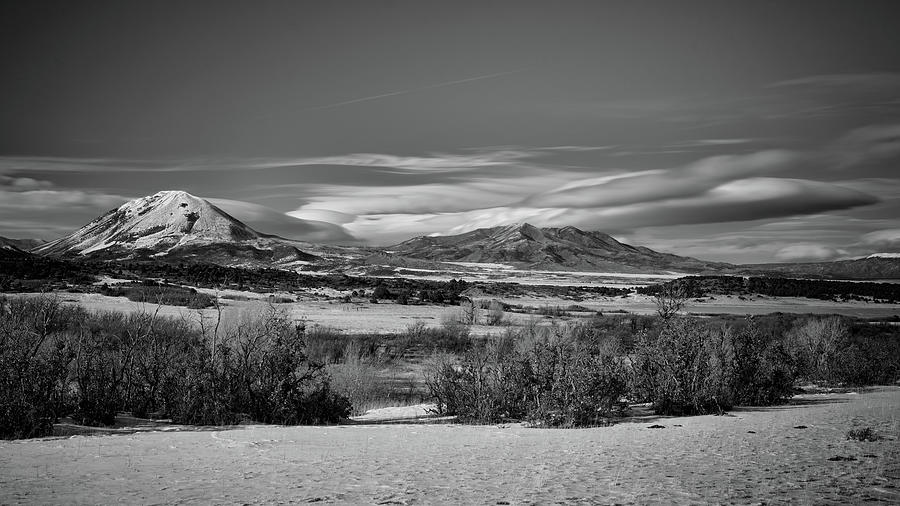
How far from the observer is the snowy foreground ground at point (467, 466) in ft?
20.2

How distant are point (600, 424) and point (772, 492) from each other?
6.51 meters

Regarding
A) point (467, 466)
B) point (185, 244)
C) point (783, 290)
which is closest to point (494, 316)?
point (467, 466)

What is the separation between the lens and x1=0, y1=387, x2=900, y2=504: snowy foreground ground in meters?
6.15

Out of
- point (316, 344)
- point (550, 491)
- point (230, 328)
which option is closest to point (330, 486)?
point (550, 491)

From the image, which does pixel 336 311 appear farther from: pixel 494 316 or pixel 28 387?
pixel 28 387

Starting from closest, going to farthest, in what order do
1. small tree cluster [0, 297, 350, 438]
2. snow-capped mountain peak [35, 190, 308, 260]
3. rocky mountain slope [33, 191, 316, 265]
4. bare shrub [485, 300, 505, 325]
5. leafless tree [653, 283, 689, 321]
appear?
small tree cluster [0, 297, 350, 438]
leafless tree [653, 283, 689, 321]
bare shrub [485, 300, 505, 325]
rocky mountain slope [33, 191, 316, 265]
snow-capped mountain peak [35, 190, 308, 260]

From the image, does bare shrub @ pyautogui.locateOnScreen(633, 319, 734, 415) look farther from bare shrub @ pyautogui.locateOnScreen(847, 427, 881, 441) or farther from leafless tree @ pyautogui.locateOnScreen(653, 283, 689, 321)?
bare shrub @ pyautogui.locateOnScreen(847, 427, 881, 441)

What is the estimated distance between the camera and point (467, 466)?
312 inches

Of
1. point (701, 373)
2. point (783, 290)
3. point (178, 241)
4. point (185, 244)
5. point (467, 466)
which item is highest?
point (178, 241)

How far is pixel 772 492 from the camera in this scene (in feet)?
20.6

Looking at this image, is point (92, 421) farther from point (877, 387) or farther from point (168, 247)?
point (168, 247)

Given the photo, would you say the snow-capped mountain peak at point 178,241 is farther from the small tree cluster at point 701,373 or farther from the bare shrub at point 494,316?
the small tree cluster at point 701,373

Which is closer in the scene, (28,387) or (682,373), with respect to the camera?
(28,387)

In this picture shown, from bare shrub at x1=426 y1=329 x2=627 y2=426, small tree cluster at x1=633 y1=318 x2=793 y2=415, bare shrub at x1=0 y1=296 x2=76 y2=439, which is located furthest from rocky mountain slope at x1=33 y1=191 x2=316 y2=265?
small tree cluster at x1=633 y1=318 x2=793 y2=415
